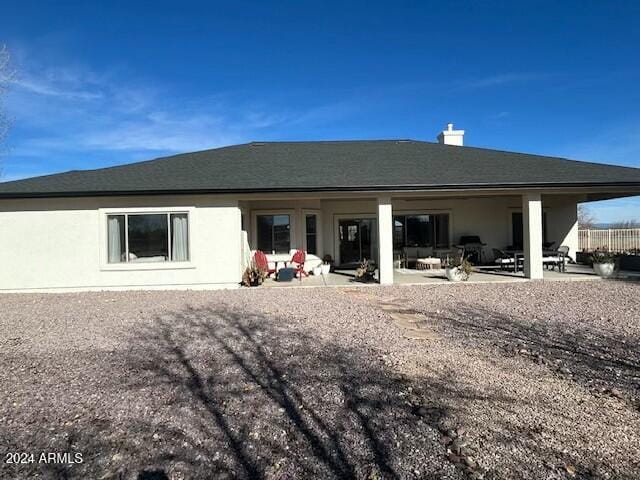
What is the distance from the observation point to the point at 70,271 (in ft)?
39.4

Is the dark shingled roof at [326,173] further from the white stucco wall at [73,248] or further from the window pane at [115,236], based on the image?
the window pane at [115,236]

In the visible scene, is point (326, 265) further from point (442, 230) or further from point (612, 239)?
point (612, 239)

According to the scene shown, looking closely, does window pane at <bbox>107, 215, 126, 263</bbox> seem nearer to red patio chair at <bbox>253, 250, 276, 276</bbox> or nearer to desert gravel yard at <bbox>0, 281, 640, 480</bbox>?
desert gravel yard at <bbox>0, 281, 640, 480</bbox>

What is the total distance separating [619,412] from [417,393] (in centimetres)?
178

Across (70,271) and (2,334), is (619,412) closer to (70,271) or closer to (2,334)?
(2,334)

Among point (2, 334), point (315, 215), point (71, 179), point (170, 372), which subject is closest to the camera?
point (170, 372)

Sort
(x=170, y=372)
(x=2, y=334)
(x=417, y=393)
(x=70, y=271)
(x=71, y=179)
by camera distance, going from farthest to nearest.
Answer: (x=71, y=179)
(x=70, y=271)
(x=2, y=334)
(x=170, y=372)
(x=417, y=393)

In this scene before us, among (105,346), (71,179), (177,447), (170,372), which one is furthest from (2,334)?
(71,179)

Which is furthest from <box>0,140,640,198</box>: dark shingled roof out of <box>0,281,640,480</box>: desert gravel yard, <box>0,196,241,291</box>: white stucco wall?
<box>0,281,640,480</box>: desert gravel yard

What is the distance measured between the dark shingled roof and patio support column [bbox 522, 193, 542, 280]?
2.23 feet

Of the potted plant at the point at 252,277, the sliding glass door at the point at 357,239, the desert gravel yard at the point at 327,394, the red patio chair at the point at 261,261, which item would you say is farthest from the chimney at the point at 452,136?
the desert gravel yard at the point at 327,394

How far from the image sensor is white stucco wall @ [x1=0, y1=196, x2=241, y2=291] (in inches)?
470

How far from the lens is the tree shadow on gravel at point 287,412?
315cm

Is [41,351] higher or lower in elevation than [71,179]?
lower
